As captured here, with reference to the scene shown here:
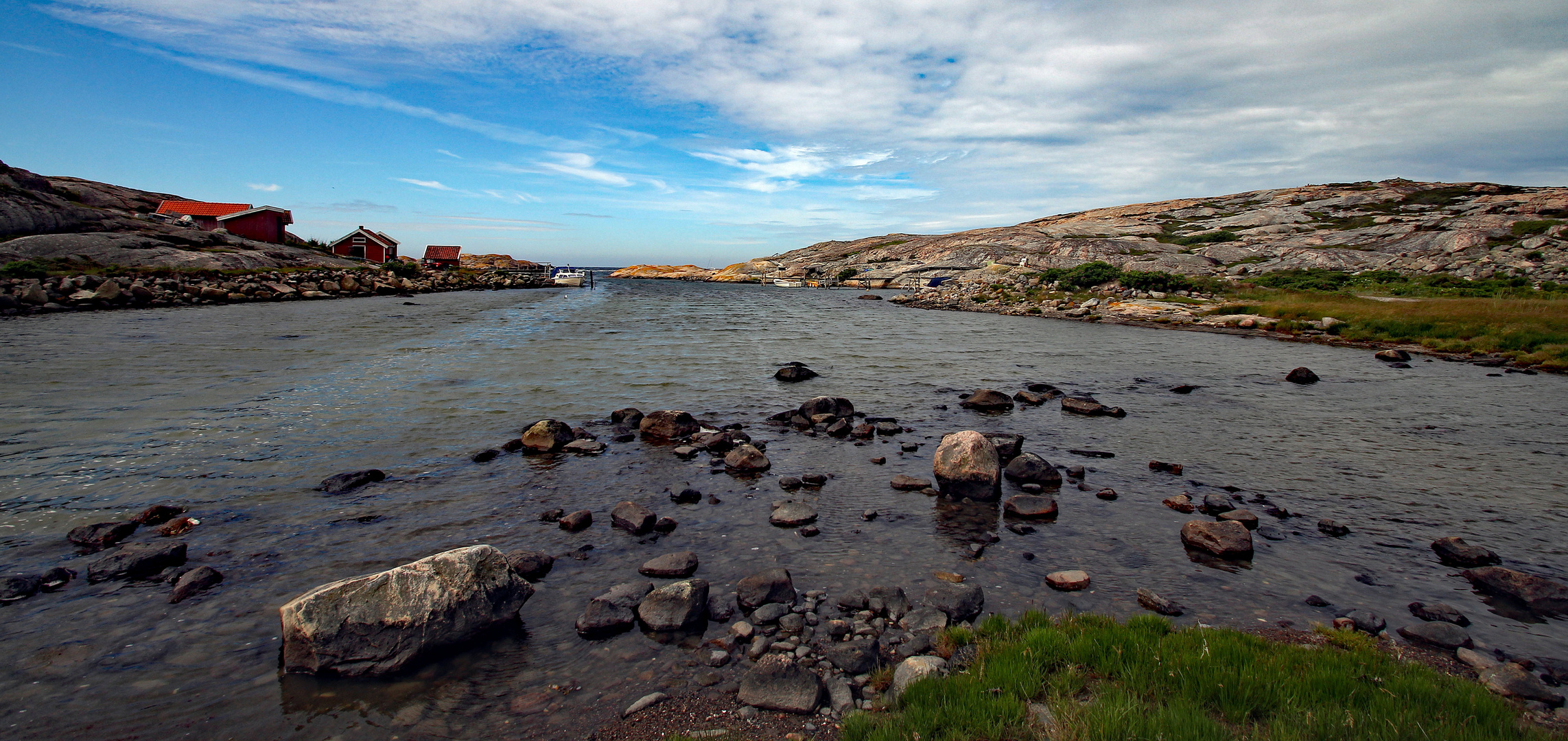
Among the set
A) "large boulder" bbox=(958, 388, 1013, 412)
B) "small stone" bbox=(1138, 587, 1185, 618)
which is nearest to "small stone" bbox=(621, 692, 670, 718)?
"small stone" bbox=(1138, 587, 1185, 618)

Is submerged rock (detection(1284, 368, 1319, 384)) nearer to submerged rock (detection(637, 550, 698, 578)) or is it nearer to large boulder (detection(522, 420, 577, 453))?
submerged rock (detection(637, 550, 698, 578))

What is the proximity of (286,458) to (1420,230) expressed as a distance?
12578cm

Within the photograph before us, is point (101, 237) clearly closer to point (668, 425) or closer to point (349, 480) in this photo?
point (349, 480)

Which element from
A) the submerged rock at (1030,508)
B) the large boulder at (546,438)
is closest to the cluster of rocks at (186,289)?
the large boulder at (546,438)

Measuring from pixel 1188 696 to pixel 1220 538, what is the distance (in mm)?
4960

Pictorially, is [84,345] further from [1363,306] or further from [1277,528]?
[1363,306]

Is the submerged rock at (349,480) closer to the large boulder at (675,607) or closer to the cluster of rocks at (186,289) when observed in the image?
the large boulder at (675,607)

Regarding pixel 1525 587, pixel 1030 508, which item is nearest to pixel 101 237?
pixel 1030 508

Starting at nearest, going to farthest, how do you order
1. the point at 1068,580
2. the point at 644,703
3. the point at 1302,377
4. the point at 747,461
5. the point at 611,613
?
the point at 644,703 → the point at 611,613 → the point at 1068,580 → the point at 747,461 → the point at 1302,377

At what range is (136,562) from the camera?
299 inches

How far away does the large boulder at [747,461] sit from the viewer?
1222 cm

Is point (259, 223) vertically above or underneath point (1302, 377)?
above

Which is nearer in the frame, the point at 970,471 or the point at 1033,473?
the point at 970,471

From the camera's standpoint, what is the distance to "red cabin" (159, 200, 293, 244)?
8019 cm
